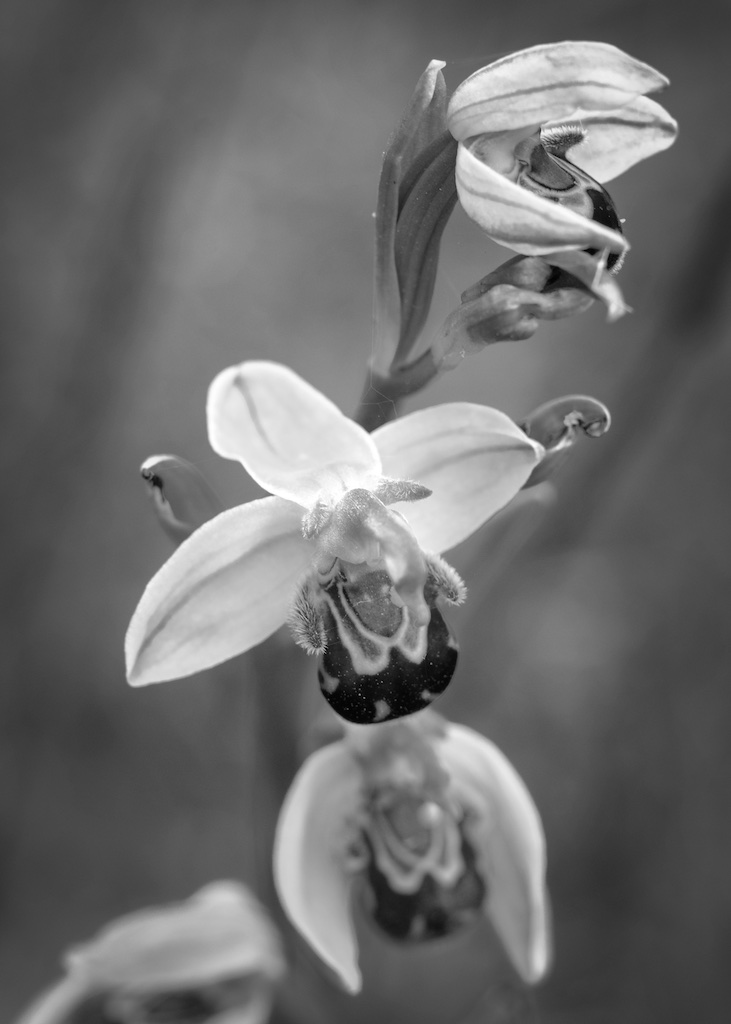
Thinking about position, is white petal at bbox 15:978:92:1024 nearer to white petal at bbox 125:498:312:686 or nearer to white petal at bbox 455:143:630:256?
white petal at bbox 125:498:312:686

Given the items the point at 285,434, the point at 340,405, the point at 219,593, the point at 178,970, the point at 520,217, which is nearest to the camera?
the point at 520,217

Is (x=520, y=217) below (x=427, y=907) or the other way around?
the other way around

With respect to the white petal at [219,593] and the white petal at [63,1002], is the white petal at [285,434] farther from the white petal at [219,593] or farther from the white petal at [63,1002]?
the white petal at [63,1002]

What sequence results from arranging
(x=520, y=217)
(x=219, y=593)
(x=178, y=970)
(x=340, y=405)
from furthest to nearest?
(x=340, y=405), (x=178, y=970), (x=219, y=593), (x=520, y=217)

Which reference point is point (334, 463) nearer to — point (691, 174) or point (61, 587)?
point (61, 587)

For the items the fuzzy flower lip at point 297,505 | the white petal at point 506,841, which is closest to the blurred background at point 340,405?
the white petal at point 506,841

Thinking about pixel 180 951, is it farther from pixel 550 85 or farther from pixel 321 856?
pixel 550 85

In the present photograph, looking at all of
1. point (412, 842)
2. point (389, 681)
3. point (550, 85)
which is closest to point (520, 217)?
point (550, 85)
